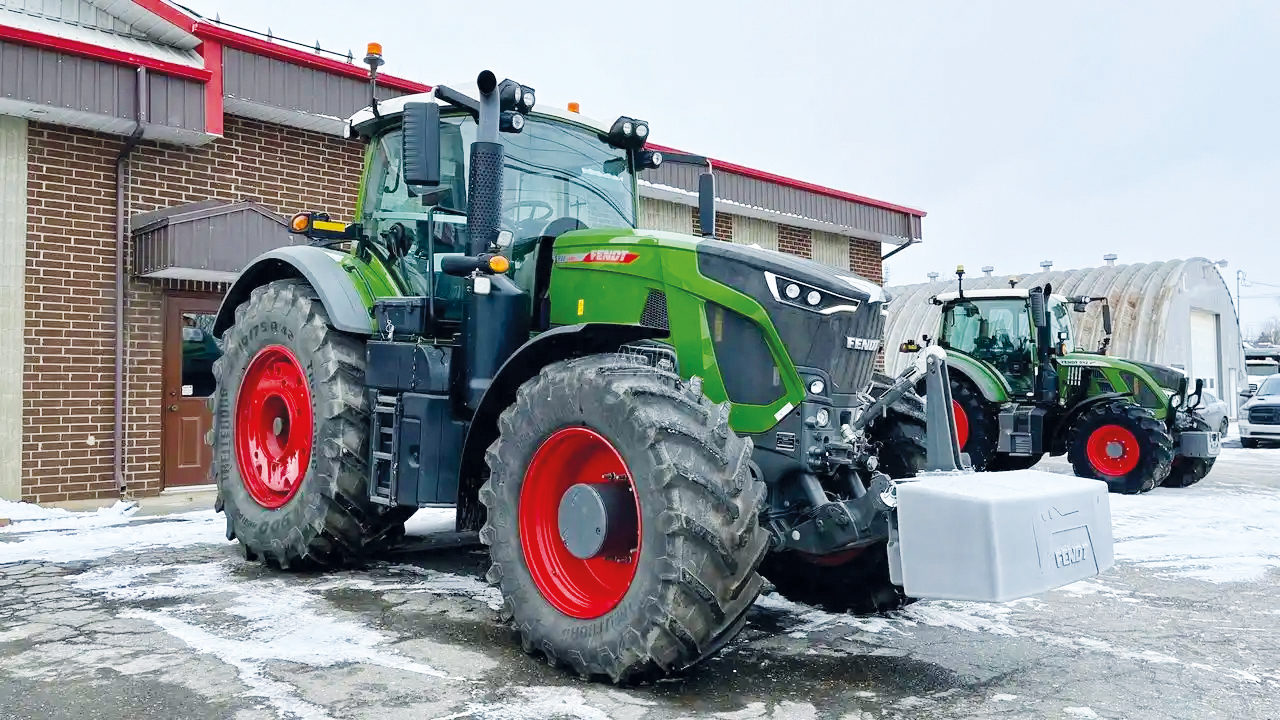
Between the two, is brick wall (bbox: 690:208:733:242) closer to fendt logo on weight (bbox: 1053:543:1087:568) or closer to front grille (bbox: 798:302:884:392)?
front grille (bbox: 798:302:884:392)

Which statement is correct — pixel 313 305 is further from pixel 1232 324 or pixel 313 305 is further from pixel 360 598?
pixel 1232 324

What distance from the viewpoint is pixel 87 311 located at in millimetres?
9352

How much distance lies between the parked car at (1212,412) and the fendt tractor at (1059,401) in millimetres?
244

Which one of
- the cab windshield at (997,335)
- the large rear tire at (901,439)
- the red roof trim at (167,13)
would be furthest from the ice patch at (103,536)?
the cab windshield at (997,335)

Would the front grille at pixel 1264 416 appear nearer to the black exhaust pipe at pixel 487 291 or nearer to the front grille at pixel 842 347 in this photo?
the front grille at pixel 842 347

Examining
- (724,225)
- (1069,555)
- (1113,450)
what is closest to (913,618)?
(1069,555)

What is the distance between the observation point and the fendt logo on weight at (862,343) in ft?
13.9

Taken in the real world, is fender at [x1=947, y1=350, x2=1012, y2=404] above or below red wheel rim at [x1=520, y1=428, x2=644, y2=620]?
above

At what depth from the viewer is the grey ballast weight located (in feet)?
10.9

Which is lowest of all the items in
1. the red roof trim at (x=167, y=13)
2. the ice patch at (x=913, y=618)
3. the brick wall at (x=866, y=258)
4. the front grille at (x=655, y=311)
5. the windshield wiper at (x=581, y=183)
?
the ice patch at (x=913, y=618)

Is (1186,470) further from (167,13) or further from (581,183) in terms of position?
(167,13)

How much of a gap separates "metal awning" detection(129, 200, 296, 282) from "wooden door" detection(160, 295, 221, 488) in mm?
490

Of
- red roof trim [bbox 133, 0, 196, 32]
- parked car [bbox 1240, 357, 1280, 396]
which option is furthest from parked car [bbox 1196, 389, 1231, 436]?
parked car [bbox 1240, 357, 1280, 396]

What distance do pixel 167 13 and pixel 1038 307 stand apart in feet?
31.8
